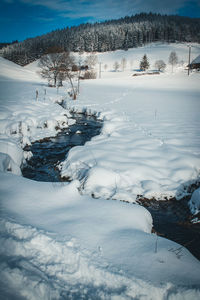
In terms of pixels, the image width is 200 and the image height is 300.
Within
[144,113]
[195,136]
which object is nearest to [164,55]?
[144,113]

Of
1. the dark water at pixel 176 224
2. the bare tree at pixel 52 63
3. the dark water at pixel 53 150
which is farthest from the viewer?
the bare tree at pixel 52 63

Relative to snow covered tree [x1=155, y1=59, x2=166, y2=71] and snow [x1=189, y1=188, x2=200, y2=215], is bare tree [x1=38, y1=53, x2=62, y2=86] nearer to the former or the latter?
snow [x1=189, y1=188, x2=200, y2=215]

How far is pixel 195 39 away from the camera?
101500 mm

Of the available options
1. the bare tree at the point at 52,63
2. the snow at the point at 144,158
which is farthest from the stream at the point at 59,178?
the bare tree at the point at 52,63

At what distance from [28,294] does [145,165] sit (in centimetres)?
505

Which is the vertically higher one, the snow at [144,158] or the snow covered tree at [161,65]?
the snow covered tree at [161,65]

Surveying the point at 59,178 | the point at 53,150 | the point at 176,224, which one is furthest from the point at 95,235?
the point at 53,150

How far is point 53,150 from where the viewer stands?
8.92 metres

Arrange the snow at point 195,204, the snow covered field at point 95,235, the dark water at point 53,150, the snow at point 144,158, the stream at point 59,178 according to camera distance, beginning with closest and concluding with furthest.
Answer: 1. the snow covered field at point 95,235
2. the stream at point 59,178
3. the snow at point 195,204
4. the snow at point 144,158
5. the dark water at point 53,150

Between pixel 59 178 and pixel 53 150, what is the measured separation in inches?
122

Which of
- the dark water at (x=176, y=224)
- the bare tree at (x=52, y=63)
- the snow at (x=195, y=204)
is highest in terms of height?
the bare tree at (x=52, y=63)

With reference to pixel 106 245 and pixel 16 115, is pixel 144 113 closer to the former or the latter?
pixel 16 115

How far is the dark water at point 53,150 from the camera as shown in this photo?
662 centimetres

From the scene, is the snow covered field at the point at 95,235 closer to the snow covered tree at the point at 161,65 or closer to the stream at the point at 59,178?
the stream at the point at 59,178
